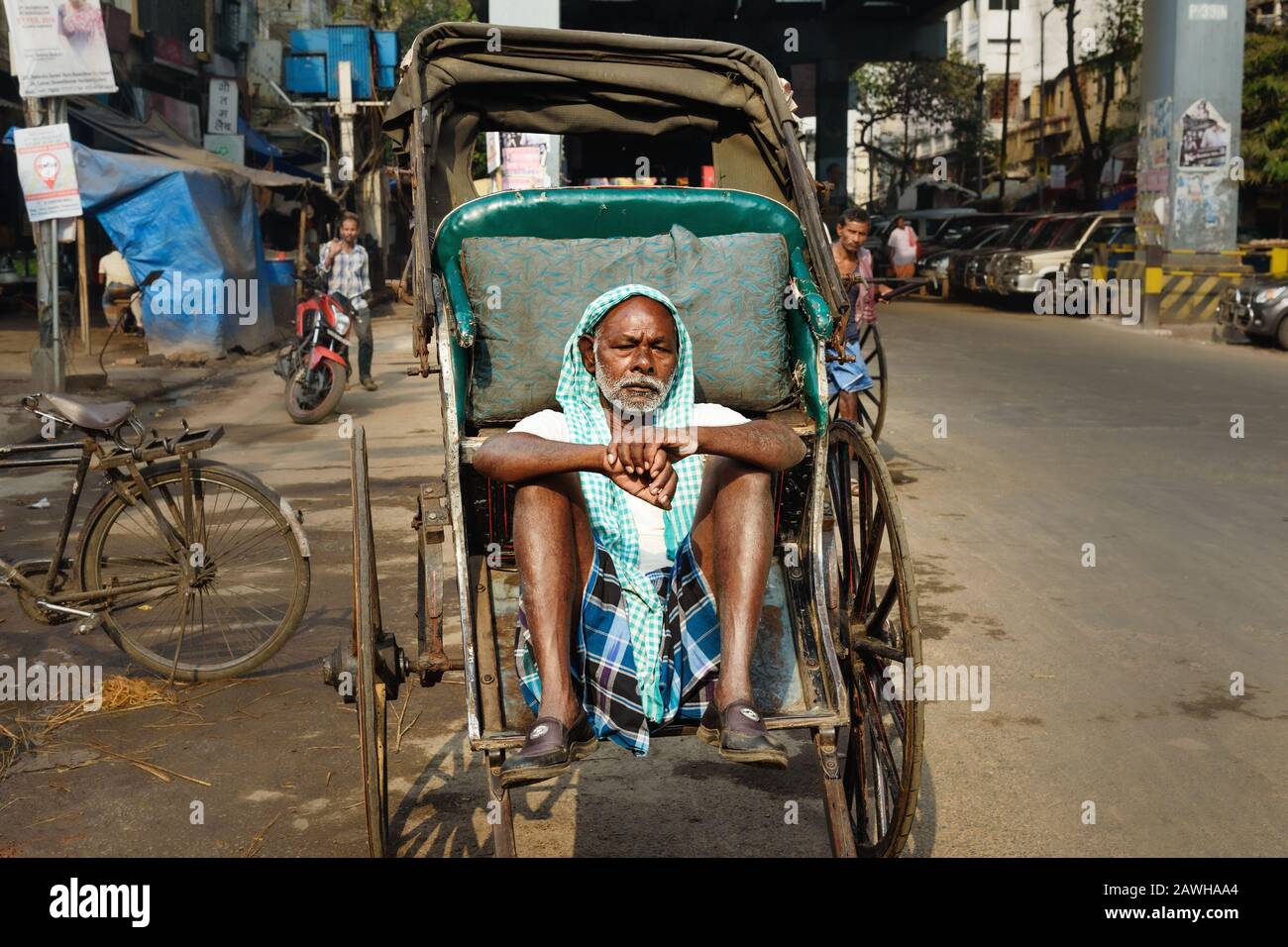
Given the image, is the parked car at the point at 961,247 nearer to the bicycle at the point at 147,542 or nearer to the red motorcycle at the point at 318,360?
the red motorcycle at the point at 318,360

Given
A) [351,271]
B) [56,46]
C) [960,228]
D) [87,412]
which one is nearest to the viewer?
[87,412]

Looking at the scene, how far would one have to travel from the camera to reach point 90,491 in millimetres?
8664

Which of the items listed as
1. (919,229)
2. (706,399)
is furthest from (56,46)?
(919,229)

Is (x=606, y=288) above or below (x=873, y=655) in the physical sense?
above

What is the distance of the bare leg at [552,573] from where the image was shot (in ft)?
10.2

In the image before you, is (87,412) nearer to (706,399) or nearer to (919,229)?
(706,399)

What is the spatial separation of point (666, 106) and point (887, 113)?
2329 inches

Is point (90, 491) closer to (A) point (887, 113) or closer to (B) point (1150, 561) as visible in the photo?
(B) point (1150, 561)

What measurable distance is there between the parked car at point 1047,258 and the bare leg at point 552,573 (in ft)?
67.7

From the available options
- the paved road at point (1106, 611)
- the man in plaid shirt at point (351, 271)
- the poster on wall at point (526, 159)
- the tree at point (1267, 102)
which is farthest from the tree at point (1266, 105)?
the man in plaid shirt at point (351, 271)

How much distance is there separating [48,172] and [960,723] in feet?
31.7

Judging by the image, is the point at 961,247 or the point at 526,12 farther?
the point at 961,247

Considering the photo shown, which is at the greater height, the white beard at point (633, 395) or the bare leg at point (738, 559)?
the white beard at point (633, 395)

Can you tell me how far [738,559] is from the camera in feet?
10.5
